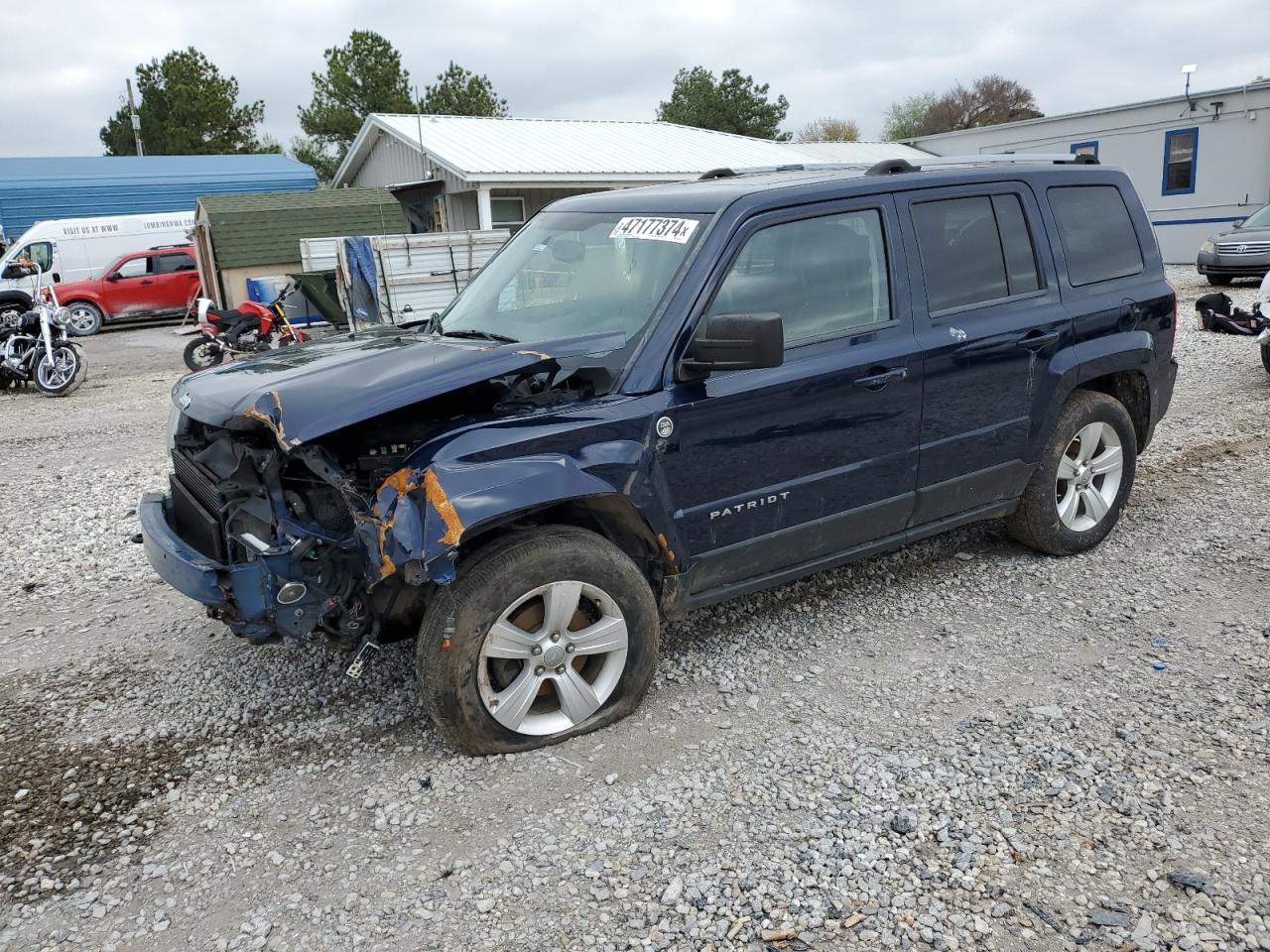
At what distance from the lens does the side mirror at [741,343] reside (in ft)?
11.0

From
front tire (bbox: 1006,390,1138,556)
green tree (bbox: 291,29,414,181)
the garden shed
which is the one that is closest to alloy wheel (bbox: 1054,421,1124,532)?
front tire (bbox: 1006,390,1138,556)

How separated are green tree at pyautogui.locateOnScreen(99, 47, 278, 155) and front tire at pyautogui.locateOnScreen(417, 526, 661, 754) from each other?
4771 centimetres

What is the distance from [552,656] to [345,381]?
119cm

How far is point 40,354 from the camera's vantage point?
40.7ft

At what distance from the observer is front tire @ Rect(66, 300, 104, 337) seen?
20.1m

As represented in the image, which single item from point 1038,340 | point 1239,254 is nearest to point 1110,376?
point 1038,340

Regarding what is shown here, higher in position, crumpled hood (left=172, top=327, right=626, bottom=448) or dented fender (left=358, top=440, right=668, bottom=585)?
crumpled hood (left=172, top=327, right=626, bottom=448)

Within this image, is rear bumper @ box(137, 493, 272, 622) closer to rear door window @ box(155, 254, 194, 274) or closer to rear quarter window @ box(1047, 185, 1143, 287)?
rear quarter window @ box(1047, 185, 1143, 287)

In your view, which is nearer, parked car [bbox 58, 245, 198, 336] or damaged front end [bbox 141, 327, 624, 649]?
damaged front end [bbox 141, 327, 624, 649]

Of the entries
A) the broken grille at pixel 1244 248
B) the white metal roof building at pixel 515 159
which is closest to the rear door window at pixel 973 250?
the white metal roof building at pixel 515 159

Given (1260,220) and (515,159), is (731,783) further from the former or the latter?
(515,159)

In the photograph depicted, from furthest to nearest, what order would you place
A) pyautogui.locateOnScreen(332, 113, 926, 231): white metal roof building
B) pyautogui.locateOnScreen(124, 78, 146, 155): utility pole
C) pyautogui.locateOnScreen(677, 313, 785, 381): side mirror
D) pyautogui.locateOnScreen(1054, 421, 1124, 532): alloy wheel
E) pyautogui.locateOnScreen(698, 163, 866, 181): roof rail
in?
pyautogui.locateOnScreen(124, 78, 146, 155): utility pole
pyautogui.locateOnScreen(332, 113, 926, 231): white metal roof building
pyautogui.locateOnScreen(1054, 421, 1124, 532): alloy wheel
pyautogui.locateOnScreen(698, 163, 866, 181): roof rail
pyautogui.locateOnScreen(677, 313, 785, 381): side mirror

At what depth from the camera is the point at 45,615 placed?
16.3 feet

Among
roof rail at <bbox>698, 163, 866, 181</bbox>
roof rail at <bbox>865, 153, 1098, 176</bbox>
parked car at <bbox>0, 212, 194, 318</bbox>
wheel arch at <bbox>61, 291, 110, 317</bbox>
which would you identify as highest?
parked car at <bbox>0, 212, 194, 318</bbox>
